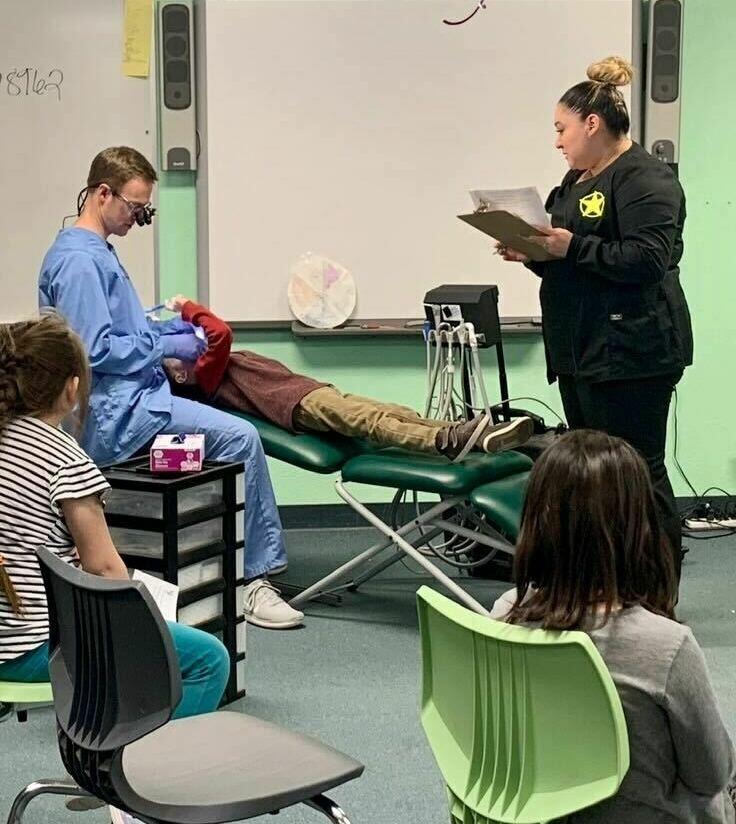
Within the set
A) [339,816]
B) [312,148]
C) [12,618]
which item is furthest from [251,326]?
[339,816]

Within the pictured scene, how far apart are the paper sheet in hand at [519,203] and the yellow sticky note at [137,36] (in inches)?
61.6

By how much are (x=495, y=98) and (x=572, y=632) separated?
3.36 m

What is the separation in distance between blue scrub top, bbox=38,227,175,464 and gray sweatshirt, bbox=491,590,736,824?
2.09m

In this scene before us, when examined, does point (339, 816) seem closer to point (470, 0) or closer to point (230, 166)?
point (230, 166)

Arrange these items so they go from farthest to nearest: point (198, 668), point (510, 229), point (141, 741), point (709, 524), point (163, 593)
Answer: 1. point (709, 524)
2. point (510, 229)
3. point (163, 593)
4. point (198, 668)
5. point (141, 741)

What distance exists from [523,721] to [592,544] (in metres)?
0.22

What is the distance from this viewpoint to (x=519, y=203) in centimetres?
335

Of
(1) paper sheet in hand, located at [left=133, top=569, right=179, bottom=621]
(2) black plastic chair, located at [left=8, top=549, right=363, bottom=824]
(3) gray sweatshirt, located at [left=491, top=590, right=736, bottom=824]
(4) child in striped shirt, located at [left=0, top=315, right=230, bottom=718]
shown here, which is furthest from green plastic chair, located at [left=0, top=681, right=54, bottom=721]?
(3) gray sweatshirt, located at [left=491, top=590, right=736, bottom=824]

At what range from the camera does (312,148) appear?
14.8ft

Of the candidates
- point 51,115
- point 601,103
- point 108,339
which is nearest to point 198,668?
point 108,339

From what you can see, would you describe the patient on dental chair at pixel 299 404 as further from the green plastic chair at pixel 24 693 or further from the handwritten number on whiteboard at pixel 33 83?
the green plastic chair at pixel 24 693

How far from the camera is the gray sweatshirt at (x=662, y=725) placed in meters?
1.48

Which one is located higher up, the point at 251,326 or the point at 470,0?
the point at 470,0

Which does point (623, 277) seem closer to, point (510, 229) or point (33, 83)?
point (510, 229)
